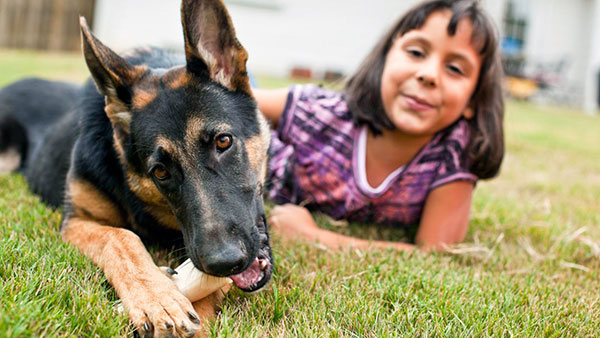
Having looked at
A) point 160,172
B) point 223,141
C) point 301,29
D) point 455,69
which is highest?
point 455,69

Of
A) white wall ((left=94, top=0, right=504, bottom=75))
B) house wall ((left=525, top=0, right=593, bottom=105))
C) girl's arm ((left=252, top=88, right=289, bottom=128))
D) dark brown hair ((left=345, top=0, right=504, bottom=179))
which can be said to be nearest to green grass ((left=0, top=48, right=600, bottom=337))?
dark brown hair ((left=345, top=0, right=504, bottom=179))

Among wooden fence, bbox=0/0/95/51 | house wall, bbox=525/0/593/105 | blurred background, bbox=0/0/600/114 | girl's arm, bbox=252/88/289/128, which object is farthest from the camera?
house wall, bbox=525/0/593/105

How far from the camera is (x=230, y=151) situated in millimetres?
2783

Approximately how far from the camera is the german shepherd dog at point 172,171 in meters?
2.39

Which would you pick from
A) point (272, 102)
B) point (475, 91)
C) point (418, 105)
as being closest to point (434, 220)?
point (418, 105)

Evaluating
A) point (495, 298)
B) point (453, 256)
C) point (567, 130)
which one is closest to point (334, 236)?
point (453, 256)

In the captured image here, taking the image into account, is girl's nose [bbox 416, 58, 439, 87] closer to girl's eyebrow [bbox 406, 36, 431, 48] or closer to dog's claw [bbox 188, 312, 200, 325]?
girl's eyebrow [bbox 406, 36, 431, 48]

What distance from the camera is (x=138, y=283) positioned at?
2.41m

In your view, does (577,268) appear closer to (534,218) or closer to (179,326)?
(534,218)

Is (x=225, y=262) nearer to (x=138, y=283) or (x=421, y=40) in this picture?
(x=138, y=283)

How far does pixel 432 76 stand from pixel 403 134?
59 centimetres

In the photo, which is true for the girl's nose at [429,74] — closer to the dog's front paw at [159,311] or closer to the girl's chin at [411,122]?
the girl's chin at [411,122]

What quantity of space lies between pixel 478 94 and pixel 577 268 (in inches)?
59.7

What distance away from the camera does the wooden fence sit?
59.5 ft
